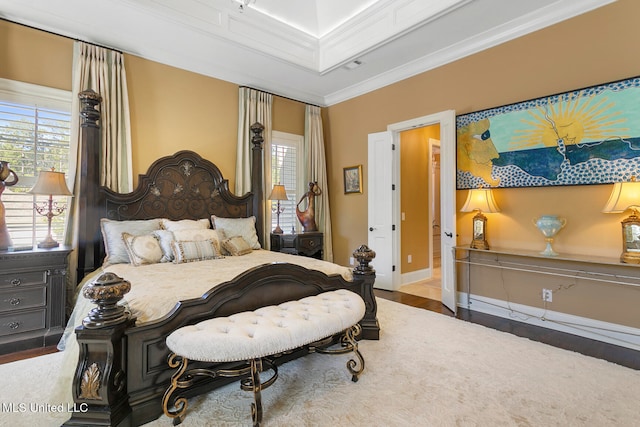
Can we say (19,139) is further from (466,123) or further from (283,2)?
(466,123)

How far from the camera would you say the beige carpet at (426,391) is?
1815 mm

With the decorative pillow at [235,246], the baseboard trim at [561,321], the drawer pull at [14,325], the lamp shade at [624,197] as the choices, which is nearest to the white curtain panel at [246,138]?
the decorative pillow at [235,246]

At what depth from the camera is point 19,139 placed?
316cm

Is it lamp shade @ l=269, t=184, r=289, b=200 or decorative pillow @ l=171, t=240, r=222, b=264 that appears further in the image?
lamp shade @ l=269, t=184, r=289, b=200

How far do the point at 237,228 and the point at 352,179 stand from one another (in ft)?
7.71

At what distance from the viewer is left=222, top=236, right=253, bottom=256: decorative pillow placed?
3.58 metres

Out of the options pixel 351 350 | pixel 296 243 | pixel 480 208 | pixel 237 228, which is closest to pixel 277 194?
pixel 296 243

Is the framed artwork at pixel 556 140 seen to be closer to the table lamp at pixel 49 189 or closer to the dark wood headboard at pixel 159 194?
the dark wood headboard at pixel 159 194

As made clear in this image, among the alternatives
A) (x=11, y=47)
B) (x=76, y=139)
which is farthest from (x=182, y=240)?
(x=11, y=47)

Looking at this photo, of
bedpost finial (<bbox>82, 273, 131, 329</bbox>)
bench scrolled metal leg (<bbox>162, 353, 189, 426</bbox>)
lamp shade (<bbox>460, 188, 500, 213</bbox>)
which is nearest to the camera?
bedpost finial (<bbox>82, 273, 131, 329</bbox>)

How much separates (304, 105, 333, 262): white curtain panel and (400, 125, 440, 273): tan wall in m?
1.33

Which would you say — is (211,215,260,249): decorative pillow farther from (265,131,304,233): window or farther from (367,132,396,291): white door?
(367,132,396,291): white door

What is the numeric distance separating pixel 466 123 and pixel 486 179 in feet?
2.53

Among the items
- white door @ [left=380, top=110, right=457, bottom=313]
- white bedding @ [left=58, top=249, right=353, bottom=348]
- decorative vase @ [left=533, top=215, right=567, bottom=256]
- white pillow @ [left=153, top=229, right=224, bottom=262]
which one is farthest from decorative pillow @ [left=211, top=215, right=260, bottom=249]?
decorative vase @ [left=533, top=215, right=567, bottom=256]
